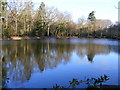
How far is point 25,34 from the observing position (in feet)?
84.3

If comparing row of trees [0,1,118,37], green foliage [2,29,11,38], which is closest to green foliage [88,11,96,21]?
row of trees [0,1,118,37]

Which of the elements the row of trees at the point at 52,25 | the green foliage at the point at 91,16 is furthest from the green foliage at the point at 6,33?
the green foliage at the point at 91,16

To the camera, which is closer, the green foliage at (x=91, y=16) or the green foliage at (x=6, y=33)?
the green foliage at (x=6, y=33)

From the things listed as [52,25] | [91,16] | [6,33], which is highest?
[91,16]

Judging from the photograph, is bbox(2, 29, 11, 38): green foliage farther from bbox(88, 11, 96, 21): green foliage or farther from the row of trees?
bbox(88, 11, 96, 21): green foliage

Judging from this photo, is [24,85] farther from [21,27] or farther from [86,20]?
[86,20]

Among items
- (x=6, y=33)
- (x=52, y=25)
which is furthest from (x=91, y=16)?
(x=6, y=33)

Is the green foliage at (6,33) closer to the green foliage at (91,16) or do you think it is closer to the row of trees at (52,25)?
the row of trees at (52,25)

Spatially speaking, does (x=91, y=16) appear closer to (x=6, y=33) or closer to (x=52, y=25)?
(x=52, y=25)

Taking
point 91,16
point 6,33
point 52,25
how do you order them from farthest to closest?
point 91,16 → point 52,25 → point 6,33

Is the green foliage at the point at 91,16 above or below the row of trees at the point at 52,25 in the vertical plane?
above

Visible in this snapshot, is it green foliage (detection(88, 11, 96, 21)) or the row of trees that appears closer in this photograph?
the row of trees

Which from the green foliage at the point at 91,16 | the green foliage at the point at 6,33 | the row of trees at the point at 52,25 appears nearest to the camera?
the green foliage at the point at 6,33

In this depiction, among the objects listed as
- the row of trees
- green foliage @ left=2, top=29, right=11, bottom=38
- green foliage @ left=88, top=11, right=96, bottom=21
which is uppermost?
green foliage @ left=88, top=11, right=96, bottom=21
